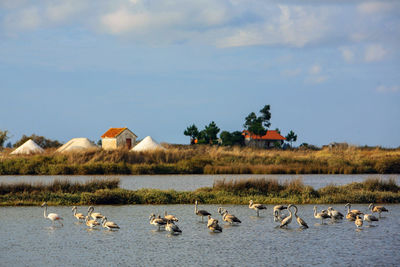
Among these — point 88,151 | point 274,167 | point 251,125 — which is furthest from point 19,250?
point 251,125

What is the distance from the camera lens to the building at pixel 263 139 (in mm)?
99088

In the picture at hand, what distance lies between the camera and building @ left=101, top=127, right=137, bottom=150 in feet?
224

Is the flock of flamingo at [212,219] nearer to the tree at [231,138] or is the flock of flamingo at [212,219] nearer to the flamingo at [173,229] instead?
the flamingo at [173,229]

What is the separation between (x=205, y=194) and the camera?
2583 centimetres

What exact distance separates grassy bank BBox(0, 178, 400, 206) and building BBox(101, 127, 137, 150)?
134 ft

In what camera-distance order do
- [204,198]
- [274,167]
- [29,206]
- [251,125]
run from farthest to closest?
[251,125] → [274,167] → [204,198] → [29,206]

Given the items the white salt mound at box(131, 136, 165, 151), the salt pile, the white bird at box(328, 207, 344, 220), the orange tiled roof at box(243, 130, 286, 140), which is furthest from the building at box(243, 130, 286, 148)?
the white bird at box(328, 207, 344, 220)

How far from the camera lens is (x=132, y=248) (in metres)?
15.1

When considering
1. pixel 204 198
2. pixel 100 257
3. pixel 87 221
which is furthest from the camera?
pixel 204 198

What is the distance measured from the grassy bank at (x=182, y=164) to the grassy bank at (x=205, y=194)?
17.1 metres

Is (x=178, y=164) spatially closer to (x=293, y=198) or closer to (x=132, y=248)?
(x=293, y=198)

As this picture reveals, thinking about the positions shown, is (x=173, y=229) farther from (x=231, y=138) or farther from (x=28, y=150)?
(x=231, y=138)

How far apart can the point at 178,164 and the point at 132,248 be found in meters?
33.1

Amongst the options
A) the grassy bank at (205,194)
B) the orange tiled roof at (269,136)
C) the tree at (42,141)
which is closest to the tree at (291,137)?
the orange tiled roof at (269,136)
